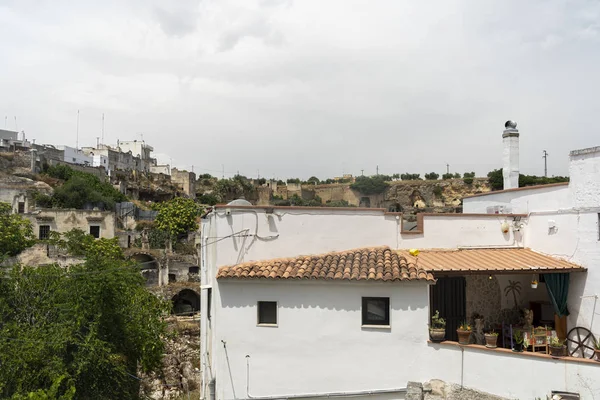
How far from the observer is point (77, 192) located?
5009cm

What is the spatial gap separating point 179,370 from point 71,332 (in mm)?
14510

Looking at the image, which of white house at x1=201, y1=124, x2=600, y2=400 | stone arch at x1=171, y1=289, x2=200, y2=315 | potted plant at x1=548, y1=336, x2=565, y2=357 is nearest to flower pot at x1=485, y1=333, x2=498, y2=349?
white house at x1=201, y1=124, x2=600, y2=400

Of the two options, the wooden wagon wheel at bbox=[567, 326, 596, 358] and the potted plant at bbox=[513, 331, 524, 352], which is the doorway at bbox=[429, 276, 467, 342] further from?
the wooden wagon wheel at bbox=[567, 326, 596, 358]

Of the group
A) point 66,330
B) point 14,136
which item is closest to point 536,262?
point 66,330

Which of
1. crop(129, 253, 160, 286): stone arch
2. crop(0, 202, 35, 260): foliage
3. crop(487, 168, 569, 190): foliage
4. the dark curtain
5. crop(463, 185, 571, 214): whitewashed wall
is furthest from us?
crop(487, 168, 569, 190): foliage

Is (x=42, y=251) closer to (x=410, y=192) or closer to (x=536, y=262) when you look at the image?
(x=536, y=262)

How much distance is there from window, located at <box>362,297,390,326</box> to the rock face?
15896mm

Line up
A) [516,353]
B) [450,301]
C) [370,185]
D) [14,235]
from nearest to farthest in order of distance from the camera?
[516,353], [450,301], [14,235], [370,185]

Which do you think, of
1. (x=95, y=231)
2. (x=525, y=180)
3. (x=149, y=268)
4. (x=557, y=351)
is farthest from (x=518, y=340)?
(x=525, y=180)

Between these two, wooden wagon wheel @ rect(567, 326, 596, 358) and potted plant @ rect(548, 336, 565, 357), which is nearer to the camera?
potted plant @ rect(548, 336, 565, 357)

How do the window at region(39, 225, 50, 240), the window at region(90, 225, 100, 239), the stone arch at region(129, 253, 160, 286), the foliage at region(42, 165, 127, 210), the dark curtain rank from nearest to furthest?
the dark curtain
the stone arch at region(129, 253, 160, 286)
the window at region(39, 225, 50, 240)
the window at region(90, 225, 100, 239)
the foliage at region(42, 165, 127, 210)

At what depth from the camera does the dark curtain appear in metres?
11.7

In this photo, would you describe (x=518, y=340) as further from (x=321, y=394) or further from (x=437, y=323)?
(x=321, y=394)

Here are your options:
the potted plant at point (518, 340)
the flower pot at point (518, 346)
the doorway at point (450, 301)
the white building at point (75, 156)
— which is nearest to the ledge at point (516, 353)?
the potted plant at point (518, 340)
